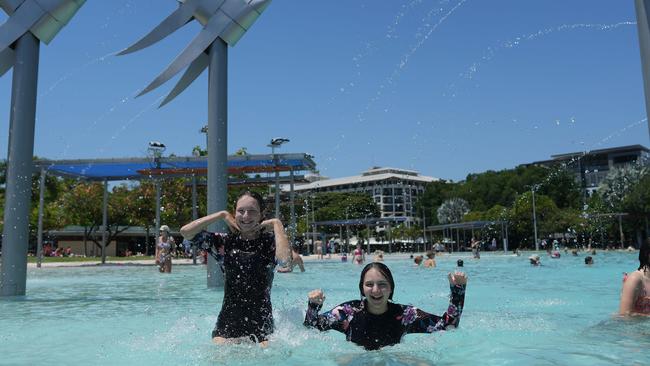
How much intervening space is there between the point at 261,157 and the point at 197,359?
52.1 feet

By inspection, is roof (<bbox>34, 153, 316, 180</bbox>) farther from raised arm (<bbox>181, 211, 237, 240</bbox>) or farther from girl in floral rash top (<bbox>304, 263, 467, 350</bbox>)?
girl in floral rash top (<bbox>304, 263, 467, 350</bbox>)

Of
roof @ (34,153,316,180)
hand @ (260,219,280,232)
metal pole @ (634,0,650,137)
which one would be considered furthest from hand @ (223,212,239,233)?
roof @ (34,153,316,180)

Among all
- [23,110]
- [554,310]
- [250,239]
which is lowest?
[554,310]

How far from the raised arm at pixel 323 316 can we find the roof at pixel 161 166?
603 inches

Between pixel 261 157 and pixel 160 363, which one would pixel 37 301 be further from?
pixel 261 157

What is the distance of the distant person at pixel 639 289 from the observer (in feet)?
20.0

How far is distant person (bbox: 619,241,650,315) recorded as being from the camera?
20.0ft

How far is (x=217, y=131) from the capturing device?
37.3 ft

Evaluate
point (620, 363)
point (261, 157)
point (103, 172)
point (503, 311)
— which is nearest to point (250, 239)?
point (620, 363)

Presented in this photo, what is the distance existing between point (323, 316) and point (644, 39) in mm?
4378

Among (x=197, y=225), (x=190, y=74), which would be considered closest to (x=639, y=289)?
(x=197, y=225)

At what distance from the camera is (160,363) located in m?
4.70

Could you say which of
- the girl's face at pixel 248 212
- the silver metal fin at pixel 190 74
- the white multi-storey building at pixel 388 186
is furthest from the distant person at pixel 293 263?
the white multi-storey building at pixel 388 186

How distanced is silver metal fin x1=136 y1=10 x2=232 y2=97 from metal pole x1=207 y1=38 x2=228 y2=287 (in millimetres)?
166
